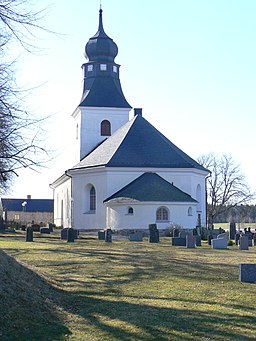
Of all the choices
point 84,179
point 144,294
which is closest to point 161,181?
point 84,179

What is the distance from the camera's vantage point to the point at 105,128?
50.0 meters

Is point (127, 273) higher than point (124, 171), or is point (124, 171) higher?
point (124, 171)

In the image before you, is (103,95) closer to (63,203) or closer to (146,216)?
(63,203)

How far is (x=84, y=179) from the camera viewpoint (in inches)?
1694

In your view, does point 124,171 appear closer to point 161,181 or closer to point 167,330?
point 161,181

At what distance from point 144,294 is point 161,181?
28.7m

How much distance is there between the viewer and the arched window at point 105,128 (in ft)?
163

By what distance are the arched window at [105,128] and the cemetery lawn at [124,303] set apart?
35.2 m

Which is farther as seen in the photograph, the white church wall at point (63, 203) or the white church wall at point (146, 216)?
the white church wall at point (63, 203)

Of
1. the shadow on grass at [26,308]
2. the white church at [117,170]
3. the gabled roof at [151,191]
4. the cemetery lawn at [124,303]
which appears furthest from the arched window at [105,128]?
the shadow on grass at [26,308]

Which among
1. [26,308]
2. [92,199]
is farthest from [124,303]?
[92,199]

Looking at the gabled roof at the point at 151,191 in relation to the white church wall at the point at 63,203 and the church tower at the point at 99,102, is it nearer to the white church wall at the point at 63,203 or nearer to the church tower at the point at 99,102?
the white church wall at the point at 63,203

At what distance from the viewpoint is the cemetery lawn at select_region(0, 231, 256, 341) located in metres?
7.70

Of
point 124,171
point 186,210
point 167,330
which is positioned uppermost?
point 124,171
